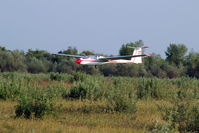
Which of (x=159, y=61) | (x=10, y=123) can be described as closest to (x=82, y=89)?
(x=10, y=123)

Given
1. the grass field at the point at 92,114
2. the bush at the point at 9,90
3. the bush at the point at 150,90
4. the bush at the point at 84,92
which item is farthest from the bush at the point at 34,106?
the bush at the point at 150,90

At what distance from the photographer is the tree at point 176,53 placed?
85062mm

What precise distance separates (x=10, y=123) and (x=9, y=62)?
182ft

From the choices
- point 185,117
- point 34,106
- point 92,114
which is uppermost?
point 34,106

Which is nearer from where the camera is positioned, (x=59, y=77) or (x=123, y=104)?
(x=123, y=104)

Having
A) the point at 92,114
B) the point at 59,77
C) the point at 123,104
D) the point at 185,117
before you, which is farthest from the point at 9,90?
the point at 59,77

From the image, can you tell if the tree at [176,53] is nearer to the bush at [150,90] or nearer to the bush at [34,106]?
the bush at [150,90]

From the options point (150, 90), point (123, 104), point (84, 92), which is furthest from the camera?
point (150, 90)

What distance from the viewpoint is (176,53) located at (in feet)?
287

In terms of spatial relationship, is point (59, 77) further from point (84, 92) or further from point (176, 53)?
point (176, 53)

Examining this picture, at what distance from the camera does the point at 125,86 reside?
2073cm

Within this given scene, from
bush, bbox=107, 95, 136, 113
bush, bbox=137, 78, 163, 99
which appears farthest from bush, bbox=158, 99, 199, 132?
bush, bbox=137, 78, 163, 99

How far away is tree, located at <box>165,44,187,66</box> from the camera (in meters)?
85.1

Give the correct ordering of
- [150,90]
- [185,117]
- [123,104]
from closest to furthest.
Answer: [185,117], [123,104], [150,90]
